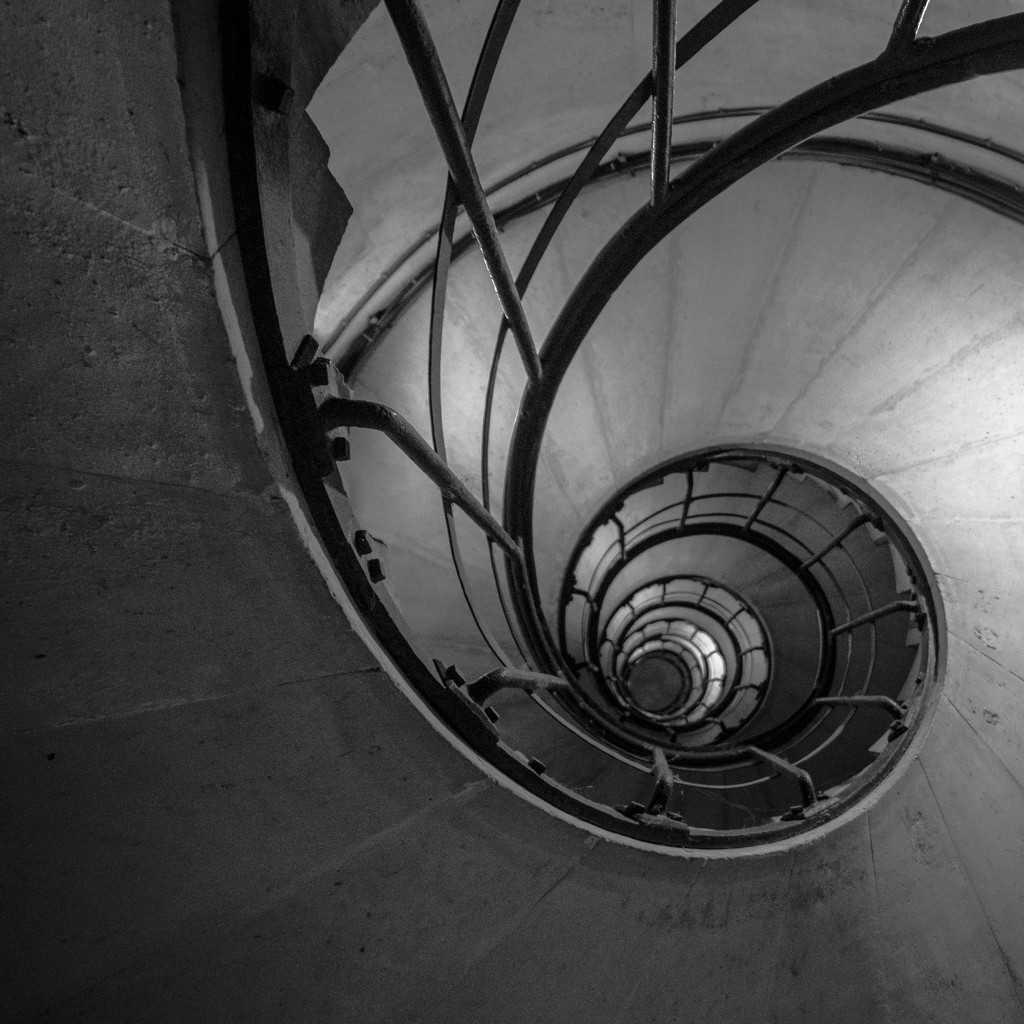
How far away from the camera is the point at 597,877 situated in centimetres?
201

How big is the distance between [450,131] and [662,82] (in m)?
0.68

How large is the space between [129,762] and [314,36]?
1.58 metres

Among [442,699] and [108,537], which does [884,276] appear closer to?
[442,699]

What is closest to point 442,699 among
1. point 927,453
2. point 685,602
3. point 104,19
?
point 104,19

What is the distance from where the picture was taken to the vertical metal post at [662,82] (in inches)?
61.8

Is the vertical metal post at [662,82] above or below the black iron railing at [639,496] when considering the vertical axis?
above

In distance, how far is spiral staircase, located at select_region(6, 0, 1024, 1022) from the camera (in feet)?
3.66

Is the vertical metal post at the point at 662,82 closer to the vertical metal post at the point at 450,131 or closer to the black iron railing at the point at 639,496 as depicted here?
the black iron railing at the point at 639,496

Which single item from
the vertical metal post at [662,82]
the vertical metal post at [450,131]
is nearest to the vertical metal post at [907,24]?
the vertical metal post at [662,82]

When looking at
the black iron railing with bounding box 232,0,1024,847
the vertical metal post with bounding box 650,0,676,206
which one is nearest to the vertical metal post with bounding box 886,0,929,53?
the black iron railing with bounding box 232,0,1024,847

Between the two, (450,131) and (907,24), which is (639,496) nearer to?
(907,24)

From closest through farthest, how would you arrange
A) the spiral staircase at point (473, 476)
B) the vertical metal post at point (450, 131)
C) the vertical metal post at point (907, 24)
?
the spiral staircase at point (473, 476) < the vertical metal post at point (450, 131) < the vertical metal post at point (907, 24)

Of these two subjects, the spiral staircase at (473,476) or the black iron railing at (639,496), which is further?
the black iron railing at (639,496)

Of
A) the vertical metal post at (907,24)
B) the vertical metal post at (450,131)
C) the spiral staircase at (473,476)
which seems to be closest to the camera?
the spiral staircase at (473,476)
